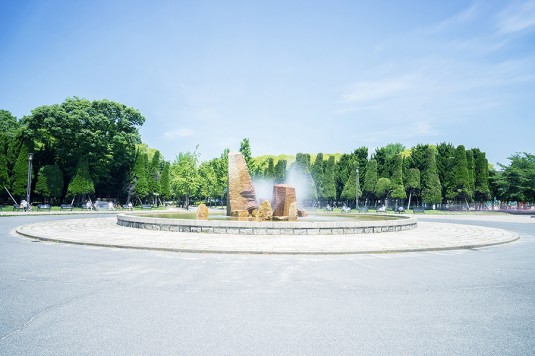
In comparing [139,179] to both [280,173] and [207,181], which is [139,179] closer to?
[207,181]

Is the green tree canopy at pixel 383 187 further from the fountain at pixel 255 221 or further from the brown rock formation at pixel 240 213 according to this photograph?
the brown rock formation at pixel 240 213

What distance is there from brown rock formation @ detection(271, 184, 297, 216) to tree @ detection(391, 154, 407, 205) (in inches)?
1403

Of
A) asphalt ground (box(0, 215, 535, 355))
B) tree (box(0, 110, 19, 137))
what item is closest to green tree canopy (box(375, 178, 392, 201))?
asphalt ground (box(0, 215, 535, 355))

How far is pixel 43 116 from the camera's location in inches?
1640

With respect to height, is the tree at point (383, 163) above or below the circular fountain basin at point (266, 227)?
above

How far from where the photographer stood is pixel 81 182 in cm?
4394

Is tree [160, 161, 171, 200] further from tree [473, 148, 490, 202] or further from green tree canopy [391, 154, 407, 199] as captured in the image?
tree [473, 148, 490, 202]

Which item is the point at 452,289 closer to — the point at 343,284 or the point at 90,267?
the point at 343,284

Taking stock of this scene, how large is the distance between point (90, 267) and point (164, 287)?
9.56 feet

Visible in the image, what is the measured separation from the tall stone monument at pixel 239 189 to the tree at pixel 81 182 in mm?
30546

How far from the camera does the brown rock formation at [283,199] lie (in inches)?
760

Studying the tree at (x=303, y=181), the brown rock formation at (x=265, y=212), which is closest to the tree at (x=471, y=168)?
the tree at (x=303, y=181)

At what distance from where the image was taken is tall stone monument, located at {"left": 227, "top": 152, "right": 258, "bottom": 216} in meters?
20.9

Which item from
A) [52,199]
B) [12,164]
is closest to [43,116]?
[12,164]
